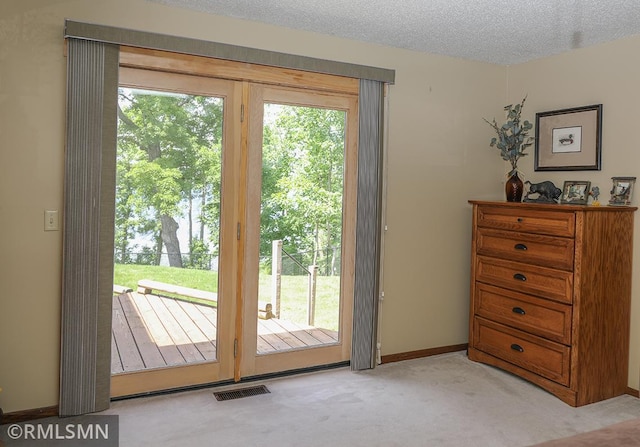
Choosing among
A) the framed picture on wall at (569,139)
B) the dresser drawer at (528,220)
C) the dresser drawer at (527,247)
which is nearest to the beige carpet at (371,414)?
the dresser drawer at (527,247)

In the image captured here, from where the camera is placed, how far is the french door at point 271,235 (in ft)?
11.1

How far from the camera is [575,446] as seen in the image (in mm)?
1546

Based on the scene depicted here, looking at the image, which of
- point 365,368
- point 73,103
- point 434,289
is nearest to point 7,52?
point 73,103

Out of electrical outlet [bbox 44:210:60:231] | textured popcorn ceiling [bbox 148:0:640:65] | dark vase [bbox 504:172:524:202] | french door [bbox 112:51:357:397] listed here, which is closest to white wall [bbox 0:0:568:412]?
electrical outlet [bbox 44:210:60:231]

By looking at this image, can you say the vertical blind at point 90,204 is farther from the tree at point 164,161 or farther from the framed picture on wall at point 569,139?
the framed picture on wall at point 569,139

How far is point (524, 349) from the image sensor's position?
3656 mm

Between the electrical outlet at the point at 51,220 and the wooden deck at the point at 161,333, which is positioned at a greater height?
the electrical outlet at the point at 51,220

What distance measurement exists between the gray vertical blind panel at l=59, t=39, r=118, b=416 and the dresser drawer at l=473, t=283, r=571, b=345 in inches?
104

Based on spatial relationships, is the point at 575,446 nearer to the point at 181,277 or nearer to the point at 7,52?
the point at 181,277

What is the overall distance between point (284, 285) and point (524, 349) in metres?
1.74

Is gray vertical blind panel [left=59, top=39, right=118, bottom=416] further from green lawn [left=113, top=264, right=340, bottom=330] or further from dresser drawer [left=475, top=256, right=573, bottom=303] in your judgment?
dresser drawer [left=475, top=256, right=573, bottom=303]

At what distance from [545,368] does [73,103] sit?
3.36 m

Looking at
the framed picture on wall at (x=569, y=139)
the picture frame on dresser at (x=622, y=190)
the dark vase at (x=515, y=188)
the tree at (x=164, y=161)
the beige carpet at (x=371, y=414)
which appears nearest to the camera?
the beige carpet at (x=371, y=414)

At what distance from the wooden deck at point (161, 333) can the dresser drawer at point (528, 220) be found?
1785mm
